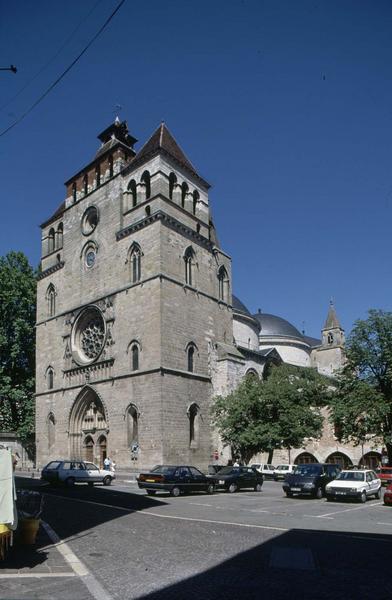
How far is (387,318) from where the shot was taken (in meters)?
34.4

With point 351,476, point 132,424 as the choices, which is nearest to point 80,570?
point 351,476

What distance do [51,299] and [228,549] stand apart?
121 feet

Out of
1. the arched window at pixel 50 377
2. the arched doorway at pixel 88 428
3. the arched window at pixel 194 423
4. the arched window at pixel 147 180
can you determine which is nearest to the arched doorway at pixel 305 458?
the arched window at pixel 194 423

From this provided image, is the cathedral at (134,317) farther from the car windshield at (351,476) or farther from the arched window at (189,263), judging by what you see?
the car windshield at (351,476)

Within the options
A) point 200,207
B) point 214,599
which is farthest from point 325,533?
point 200,207

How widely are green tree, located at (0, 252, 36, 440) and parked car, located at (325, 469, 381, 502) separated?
98.9 feet

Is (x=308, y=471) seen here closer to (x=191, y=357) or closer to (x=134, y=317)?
(x=191, y=357)

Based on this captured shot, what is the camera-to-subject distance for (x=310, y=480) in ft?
72.8

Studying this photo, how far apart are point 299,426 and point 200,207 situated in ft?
57.3

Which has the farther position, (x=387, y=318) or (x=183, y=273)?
(x=183, y=273)

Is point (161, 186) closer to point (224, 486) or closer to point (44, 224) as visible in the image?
point (44, 224)

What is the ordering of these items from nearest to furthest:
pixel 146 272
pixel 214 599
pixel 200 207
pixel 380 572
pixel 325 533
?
pixel 214 599
pixel 380 572
pixel 325 533
pixel 146 272
pixel 200 207

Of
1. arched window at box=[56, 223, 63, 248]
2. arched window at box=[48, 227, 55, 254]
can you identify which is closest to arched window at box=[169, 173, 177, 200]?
arched window at box=[56, 223, 63, 248]

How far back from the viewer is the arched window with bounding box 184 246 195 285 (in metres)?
37.9
